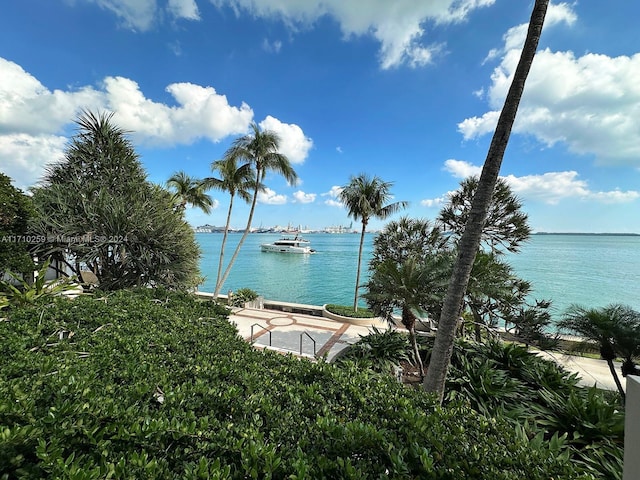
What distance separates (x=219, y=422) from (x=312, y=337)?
881cm

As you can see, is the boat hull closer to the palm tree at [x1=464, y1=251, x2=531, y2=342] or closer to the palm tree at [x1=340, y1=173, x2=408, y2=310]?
the palm tree at [x1=340, y1=173, x2=408, y2=310]

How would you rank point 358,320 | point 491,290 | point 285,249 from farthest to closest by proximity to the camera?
point 285,249 < point 358,320 < point 491,290

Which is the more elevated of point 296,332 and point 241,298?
point 296,332

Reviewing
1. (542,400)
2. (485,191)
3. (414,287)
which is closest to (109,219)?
(414,287)

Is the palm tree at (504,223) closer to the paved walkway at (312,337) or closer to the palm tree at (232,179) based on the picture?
the paved walkway at (312,337)

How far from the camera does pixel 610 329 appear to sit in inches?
261

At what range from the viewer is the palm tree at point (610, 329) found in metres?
6.48

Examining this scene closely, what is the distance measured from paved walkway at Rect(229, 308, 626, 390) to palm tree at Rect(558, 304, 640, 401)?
977 millimetres

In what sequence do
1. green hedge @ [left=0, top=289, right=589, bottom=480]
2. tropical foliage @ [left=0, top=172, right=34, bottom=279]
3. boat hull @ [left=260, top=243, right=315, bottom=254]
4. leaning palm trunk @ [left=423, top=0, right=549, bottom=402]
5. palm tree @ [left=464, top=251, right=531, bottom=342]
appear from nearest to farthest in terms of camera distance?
green hedge @ [left=0, top=289, right=589, bottom=480] → leaning palm trunk @ [left=423, top=0, right=549, bottom=402] → tropical foliage @ [left=0, top=172, right=34, bottom=279] → palm tree @ [left=464, top=251, right=531, bottom=342] → boat hull @ [left=260, top=243, right=315, bottom=254]

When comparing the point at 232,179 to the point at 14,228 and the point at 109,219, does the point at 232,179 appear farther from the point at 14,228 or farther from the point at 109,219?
the point at 14,228

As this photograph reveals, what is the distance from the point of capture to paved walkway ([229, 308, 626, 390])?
855cm

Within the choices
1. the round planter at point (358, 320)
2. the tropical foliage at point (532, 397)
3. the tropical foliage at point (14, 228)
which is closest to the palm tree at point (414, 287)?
the tropical foliage at point (532, 397)

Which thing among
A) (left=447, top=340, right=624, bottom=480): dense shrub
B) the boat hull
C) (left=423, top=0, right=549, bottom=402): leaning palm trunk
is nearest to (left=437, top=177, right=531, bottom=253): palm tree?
(left=447, top=340, right=624, bottom=480): dense shrub

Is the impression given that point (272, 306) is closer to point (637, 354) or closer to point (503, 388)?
point (503, 388)
